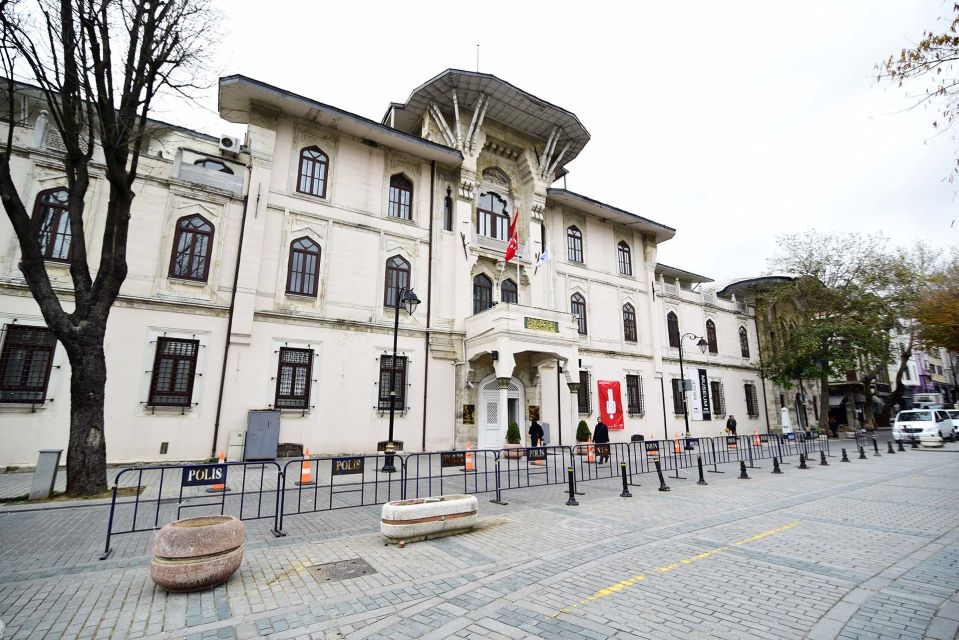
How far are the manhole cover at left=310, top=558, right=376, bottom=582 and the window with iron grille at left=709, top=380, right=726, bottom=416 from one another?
30.3m

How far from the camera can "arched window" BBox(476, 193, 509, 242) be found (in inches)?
892

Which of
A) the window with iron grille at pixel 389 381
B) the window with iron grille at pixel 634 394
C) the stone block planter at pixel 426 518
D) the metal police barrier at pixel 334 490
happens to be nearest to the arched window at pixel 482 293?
the window with iron grille at pixel 389 381

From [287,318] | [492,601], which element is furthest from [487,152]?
[492,601]

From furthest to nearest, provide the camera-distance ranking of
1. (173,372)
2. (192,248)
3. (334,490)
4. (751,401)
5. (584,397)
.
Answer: (751,401), (584,397), (192,248), (173,372), (334,490)

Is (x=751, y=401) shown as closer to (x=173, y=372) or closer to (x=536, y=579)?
(x=536, y=579)

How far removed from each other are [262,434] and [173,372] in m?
3.55

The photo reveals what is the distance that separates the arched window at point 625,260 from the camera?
93.3 ft

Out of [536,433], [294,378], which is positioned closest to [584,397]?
[536,433]

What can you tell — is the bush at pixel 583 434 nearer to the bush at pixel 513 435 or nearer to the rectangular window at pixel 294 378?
the bush at pixel 513 435

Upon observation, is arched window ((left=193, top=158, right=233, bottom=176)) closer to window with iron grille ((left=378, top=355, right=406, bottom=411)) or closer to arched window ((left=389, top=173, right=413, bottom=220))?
arched window ((left=389, top=173, right=413, bottom=220))

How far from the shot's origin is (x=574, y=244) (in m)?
26.4

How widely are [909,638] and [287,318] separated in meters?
17.2

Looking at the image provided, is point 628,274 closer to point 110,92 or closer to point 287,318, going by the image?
point 287,318

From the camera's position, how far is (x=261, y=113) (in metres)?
17.2
